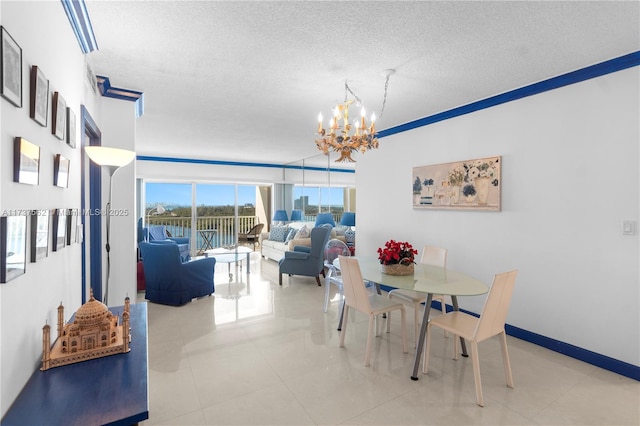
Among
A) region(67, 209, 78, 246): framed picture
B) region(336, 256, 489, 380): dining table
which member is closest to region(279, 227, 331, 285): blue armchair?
region(336, 256, 489, 380): dining table

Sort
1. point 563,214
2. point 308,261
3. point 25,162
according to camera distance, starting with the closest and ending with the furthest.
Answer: point 25,162 → point 563,214 → point 308,261

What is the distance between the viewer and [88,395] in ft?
3.79

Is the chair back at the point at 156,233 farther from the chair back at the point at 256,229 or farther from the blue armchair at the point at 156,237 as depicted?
the chair back at the point at 256,229

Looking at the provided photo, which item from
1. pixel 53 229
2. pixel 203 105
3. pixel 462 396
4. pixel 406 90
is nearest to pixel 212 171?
pixel 203 105

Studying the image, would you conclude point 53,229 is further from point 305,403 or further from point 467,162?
point 467,162

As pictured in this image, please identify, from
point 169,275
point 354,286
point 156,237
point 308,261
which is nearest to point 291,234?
point 308,261

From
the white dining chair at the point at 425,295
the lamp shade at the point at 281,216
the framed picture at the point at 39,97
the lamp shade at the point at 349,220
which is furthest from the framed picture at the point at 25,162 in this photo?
the lamp shade at the point at 281,216

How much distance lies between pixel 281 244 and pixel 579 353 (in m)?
5.02

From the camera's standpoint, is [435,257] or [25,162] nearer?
[25,162]

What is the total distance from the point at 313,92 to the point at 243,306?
108 inches

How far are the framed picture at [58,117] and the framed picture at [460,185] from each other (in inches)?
142

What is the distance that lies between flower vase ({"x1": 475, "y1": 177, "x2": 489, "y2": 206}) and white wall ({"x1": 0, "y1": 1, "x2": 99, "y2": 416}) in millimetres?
3641

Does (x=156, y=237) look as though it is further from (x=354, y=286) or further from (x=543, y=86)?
(x=543, y=86)

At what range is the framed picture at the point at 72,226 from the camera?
1.74m
